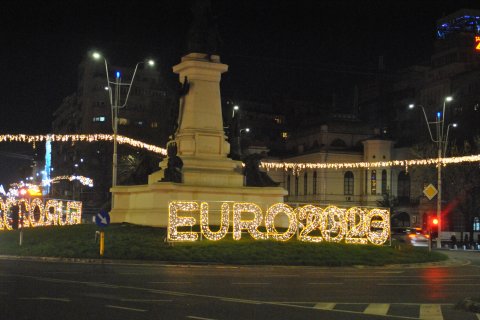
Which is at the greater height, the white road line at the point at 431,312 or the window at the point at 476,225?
the window at the point at 476,225

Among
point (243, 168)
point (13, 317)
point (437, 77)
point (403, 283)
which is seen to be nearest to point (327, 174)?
point (437, 77)

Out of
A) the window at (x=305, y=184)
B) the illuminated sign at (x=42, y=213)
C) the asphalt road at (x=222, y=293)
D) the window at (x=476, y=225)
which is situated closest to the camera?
the asphalt road at (x=222, y=293)

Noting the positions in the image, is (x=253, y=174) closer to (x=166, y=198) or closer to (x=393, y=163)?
(x=166, y=198)

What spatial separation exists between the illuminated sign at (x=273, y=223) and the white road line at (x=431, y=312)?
64.2ft

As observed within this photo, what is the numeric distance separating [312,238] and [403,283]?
1516 cm

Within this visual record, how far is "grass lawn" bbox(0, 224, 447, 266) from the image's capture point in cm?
3459

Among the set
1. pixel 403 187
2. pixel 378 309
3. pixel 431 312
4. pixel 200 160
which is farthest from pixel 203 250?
pixel 403 187

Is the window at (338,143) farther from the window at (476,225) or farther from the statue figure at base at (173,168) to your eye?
the statue figure at base at (173,168)

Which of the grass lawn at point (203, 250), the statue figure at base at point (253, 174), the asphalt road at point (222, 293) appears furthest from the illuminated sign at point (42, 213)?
the asphalt road at point (222, 293)

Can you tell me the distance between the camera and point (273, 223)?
133ft

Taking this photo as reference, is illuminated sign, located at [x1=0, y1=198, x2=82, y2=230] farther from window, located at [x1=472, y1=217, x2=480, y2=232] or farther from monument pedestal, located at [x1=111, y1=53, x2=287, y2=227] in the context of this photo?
window, located at [x1=472, y1=217, x2=480, y2=232]

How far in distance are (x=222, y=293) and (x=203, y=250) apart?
14.6 metres

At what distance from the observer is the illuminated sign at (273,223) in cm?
3784

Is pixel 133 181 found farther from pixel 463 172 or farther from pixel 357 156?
pixel 357 156
